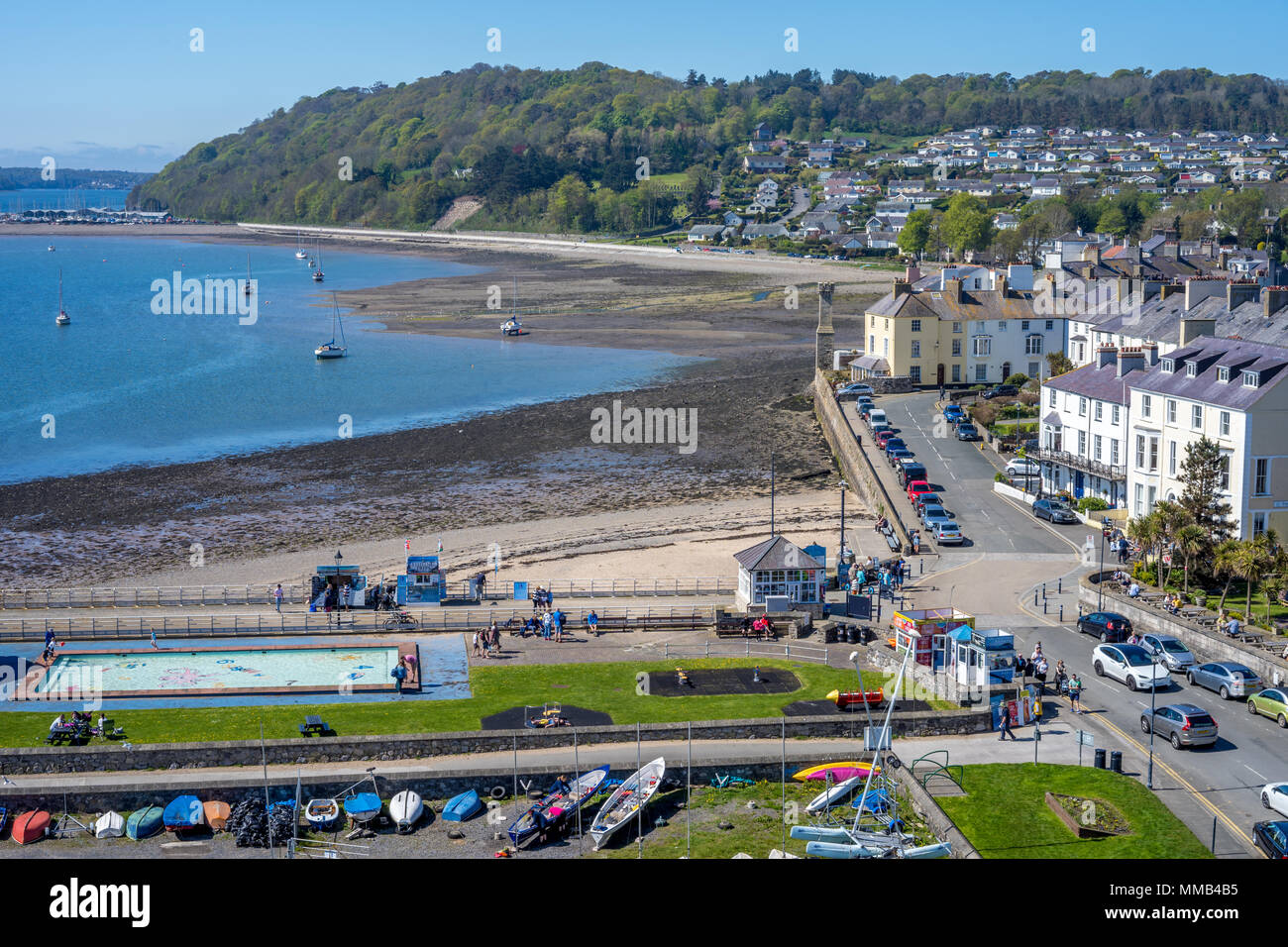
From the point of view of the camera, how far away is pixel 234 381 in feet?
318

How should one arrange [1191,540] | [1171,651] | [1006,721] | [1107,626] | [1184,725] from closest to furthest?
1. [1184,725]
2. [1006,721]
3. [1171,651]
4. [1107,626]
5. [1191,540]

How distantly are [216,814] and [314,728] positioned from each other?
3831 mm

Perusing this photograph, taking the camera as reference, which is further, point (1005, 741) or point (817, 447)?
point (817, 447)

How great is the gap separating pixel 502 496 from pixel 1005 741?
116ft

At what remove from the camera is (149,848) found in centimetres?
2353

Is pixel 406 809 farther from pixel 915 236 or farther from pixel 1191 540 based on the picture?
pixel 915 236

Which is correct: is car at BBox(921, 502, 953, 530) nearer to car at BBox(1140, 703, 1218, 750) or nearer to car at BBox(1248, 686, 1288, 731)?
car at BBox(1248, 686, 1288, 731)

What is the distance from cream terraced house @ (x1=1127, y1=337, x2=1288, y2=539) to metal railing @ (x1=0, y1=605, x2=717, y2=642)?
17.3 m

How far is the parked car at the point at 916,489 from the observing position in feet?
166

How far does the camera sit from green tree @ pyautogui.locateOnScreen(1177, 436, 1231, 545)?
38.4 meters

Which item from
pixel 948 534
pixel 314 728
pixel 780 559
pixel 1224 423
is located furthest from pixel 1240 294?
pixel 314 728

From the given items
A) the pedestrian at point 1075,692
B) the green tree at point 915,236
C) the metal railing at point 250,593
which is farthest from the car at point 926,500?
the green tree at point 915,236

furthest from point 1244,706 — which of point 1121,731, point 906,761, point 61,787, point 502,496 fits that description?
point 502,496
